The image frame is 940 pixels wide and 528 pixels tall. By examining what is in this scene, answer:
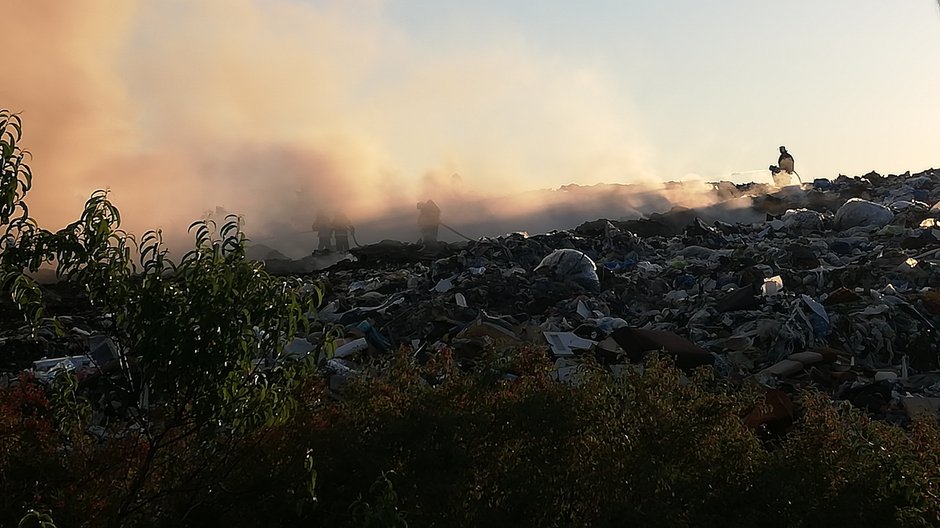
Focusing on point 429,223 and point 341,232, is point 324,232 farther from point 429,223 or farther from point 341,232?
point 429,223

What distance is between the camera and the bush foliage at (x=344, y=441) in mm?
2971

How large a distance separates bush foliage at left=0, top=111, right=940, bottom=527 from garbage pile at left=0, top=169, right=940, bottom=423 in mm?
568

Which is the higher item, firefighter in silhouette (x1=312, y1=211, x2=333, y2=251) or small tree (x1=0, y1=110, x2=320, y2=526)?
small tree (x1=0, y1=110, x2=320, y2=526)

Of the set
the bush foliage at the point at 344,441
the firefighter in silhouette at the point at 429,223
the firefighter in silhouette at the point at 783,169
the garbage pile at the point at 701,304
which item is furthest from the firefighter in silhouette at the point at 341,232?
the bush foliage at the point at 344,441

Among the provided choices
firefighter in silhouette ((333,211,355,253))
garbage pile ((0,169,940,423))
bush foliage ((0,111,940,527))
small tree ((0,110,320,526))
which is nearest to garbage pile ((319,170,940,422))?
garbage pile ((0,169,940,423))

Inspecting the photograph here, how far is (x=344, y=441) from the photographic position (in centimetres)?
396

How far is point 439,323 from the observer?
9555 mm

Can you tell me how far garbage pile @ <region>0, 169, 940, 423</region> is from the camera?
7.48 meters

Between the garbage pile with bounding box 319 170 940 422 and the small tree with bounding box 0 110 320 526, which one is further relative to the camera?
the garbage pile with bounding box 319 170 940 422

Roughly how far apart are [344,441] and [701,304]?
6.64 m

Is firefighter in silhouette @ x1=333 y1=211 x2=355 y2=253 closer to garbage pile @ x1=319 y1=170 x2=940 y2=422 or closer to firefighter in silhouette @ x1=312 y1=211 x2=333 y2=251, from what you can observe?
firefighter in silhouette @ x1=312 y1=211 x2=333 y2=251

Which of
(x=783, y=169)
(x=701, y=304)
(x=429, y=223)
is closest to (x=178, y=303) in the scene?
(x=701, y=304)

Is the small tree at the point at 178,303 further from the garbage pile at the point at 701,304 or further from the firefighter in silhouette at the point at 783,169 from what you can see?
the firefighter in silhouette at the point at 783,169

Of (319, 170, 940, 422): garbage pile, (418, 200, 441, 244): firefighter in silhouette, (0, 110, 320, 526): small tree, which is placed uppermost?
(0, 110, 320, 526): small tree
